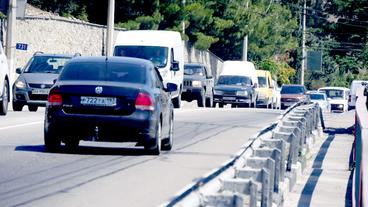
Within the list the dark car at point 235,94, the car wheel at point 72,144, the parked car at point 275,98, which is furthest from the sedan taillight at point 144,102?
the parked car at point 275,98

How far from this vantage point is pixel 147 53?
36125 millimetres

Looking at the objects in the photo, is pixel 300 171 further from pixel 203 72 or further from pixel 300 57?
pixel 300 57

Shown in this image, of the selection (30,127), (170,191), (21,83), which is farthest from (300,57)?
(170,191)

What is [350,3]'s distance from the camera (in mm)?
63438

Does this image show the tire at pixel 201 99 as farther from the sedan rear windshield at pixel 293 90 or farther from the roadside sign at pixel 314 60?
the roadside sign at pixel 314 60

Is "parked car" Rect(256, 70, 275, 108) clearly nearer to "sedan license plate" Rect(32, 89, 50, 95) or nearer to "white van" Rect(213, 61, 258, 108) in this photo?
"white van" Rect(213, 61, 258, 108)

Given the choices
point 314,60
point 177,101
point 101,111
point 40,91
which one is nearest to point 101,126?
point 101,111

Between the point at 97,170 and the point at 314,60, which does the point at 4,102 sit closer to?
the point at 97,170

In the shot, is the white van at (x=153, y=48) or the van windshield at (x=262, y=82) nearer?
the white van at (x=153, y=48)

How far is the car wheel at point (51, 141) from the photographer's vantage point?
1688 cm

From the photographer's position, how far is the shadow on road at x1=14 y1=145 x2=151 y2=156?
17.6 metres

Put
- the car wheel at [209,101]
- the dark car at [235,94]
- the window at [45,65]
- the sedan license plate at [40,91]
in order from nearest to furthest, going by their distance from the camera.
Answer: the sedan license plate at [40,91] < the window at [45,65] < the car wheel at [209,101] < the dark car at [235,94]

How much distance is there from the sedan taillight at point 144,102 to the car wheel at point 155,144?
450 millimetres

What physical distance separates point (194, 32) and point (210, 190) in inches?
2312
